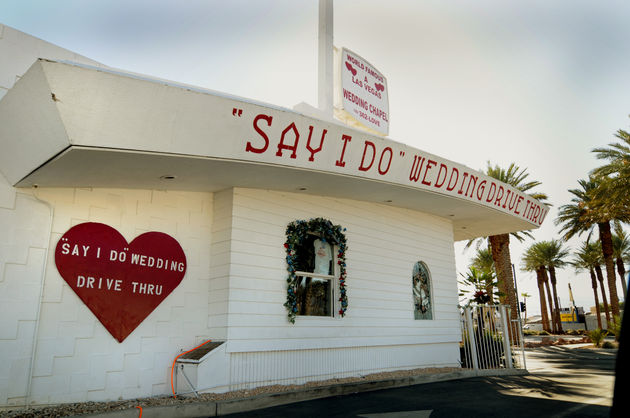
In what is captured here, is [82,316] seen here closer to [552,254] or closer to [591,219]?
[591,219]

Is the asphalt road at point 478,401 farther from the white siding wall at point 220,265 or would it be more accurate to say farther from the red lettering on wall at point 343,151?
the red lettering on wall at point 343,151

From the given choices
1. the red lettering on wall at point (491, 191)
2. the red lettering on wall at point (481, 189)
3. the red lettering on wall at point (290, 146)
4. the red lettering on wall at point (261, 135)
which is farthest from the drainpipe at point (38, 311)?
the red lettering on wall at point (491, 191)

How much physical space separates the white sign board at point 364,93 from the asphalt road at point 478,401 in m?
7.67

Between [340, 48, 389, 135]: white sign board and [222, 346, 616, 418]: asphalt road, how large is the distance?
767cm

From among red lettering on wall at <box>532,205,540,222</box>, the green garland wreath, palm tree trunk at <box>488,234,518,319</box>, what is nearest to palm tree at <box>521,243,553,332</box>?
palm tree trunk at <box>488,234,518,319</box>

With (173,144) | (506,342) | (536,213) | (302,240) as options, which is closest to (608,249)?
(536,213)

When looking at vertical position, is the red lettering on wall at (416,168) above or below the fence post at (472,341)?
above

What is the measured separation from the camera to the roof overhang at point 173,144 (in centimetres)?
573

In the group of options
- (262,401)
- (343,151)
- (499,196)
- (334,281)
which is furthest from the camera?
(499,196)

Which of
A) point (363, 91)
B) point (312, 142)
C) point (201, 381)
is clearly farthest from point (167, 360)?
point (363, 91)

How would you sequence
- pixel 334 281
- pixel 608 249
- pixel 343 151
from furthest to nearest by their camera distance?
pixel 608 249
pixel 334 281
pixel 343 151

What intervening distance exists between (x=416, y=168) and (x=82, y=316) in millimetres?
6761

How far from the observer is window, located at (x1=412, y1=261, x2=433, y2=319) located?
40.1ft

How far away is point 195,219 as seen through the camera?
896cm
